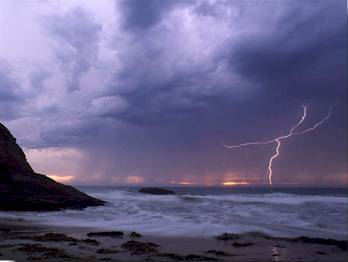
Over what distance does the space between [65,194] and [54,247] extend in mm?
14379

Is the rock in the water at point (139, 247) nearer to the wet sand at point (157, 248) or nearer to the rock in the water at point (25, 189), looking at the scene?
the wet sand at point (157, 248)

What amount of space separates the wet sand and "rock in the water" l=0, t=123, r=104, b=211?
284 inches

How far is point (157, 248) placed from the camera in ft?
38.7

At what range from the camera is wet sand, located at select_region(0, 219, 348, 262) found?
33.6ft

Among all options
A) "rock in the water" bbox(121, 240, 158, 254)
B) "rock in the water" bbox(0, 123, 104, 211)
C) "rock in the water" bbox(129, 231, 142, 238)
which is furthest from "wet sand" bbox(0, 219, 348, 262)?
"rock in the water" bbox(0, 123, 104, 211)

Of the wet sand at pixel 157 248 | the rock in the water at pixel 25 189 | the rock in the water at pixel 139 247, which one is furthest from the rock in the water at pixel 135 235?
the rock in the water at pixel 25 189

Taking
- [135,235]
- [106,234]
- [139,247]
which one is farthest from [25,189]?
[139,247]

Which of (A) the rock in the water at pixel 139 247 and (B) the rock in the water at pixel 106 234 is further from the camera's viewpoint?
(B) the rock in the water at pixel 106 234

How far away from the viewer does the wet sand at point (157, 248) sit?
10250mm

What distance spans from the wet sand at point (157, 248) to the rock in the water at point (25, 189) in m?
7.20

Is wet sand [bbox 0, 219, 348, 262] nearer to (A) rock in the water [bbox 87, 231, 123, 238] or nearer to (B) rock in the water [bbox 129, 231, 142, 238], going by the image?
(A) rock in the water [bbox 87, 231, 123, 238]

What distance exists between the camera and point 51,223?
17.6 meters

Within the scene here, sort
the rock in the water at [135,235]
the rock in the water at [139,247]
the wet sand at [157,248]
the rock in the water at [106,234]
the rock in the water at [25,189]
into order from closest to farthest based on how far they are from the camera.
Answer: the wet sand at [157,248], the rock in the water at [139,247], the rock in the water at [106,234], the rock in the water at [135,235], the rock in the water at [25,189]

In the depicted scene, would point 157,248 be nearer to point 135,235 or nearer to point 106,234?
point 135,235
